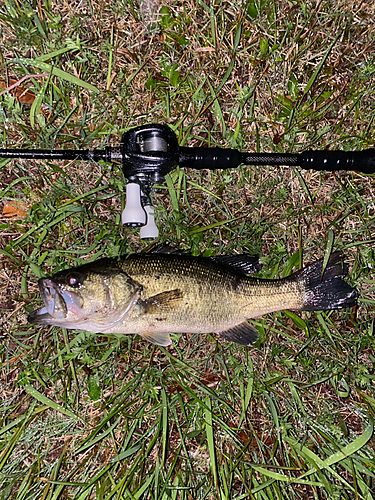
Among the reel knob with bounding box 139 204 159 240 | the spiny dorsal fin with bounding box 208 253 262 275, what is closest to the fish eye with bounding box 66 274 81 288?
the reel knob with bounding box 139 204 159 240

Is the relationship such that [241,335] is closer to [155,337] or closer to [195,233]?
[155,337]

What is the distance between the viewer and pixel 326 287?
119 inches

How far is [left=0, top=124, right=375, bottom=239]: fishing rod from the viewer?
2.61 metres

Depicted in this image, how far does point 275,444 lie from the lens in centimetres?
314

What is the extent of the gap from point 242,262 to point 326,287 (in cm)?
74

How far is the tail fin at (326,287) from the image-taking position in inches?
118

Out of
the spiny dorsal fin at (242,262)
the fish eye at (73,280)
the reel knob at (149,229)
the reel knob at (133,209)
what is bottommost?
the fish eye at (73,280)

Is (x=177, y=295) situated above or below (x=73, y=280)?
below

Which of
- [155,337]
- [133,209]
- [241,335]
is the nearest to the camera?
[133,209]

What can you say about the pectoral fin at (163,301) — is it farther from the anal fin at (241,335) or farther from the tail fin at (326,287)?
the tail fin at (326,287)

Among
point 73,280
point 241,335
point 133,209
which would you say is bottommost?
point 241,335

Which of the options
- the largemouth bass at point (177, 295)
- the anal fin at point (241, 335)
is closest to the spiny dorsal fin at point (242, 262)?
the largemouth bass at point (177, 295)

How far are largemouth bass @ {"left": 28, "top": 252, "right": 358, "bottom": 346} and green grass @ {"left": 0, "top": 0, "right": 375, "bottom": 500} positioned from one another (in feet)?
0.88

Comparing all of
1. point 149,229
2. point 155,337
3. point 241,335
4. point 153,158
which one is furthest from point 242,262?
point 153,158
